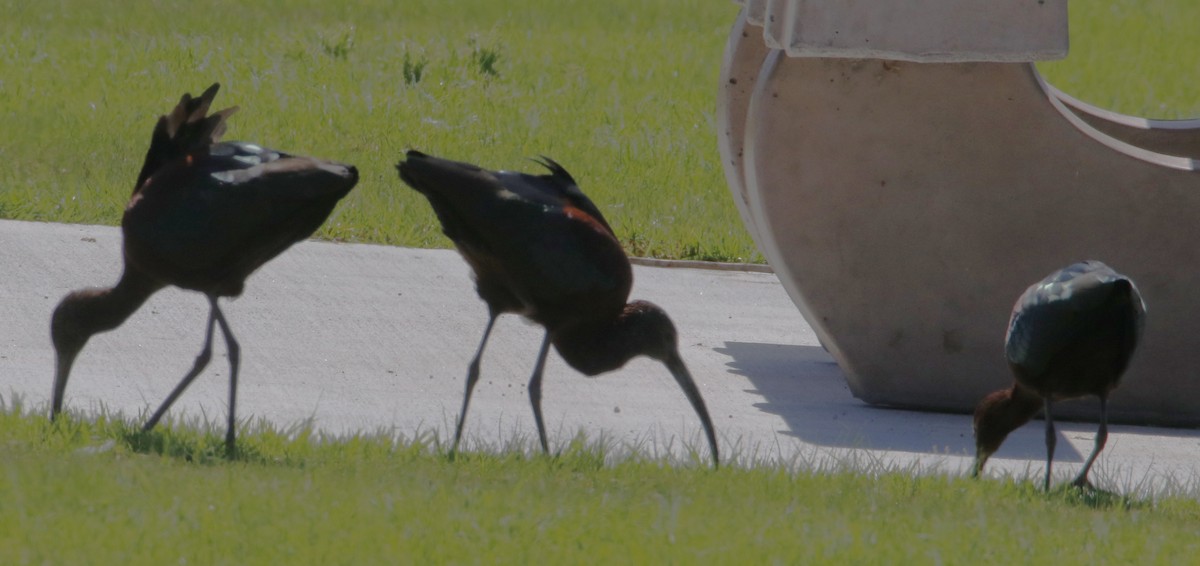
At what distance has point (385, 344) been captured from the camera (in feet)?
22.7

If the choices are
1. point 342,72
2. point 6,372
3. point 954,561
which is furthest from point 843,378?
point 342,72

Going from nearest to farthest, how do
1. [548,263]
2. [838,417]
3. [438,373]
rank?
[548,263], [838,417], [438,373]

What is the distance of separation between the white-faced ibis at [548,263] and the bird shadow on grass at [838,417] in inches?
35.7

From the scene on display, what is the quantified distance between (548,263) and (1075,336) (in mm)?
1715

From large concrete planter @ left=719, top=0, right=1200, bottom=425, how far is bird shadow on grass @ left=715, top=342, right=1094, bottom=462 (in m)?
0.14

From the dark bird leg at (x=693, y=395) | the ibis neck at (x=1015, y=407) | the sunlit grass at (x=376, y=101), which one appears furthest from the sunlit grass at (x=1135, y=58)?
the dark bird leg at (x=693, y=395)

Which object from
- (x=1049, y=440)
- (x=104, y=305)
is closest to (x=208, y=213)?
(x=104, y=305)

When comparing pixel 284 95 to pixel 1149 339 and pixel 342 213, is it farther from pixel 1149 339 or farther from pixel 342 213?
pixel 1149 339

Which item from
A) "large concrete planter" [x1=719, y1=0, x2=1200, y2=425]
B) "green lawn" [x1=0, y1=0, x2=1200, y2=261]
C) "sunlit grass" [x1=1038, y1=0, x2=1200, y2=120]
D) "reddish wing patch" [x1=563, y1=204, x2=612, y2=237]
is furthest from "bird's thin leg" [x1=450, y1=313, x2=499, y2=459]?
"sunlit grass" [x1=1038, y1=0, x2=1200, y2=120]

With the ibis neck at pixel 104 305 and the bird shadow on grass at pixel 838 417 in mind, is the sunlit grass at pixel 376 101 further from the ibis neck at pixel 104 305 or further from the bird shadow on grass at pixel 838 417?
the ibis neck at pixel 104 305

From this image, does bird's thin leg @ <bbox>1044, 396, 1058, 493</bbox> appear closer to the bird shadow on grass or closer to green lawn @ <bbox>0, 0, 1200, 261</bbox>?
the bird shadow on grass

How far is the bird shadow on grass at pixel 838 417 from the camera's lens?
6105mm

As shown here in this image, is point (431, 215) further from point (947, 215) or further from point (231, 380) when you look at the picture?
point (231, 380)

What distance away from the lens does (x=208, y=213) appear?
497 centimetres
